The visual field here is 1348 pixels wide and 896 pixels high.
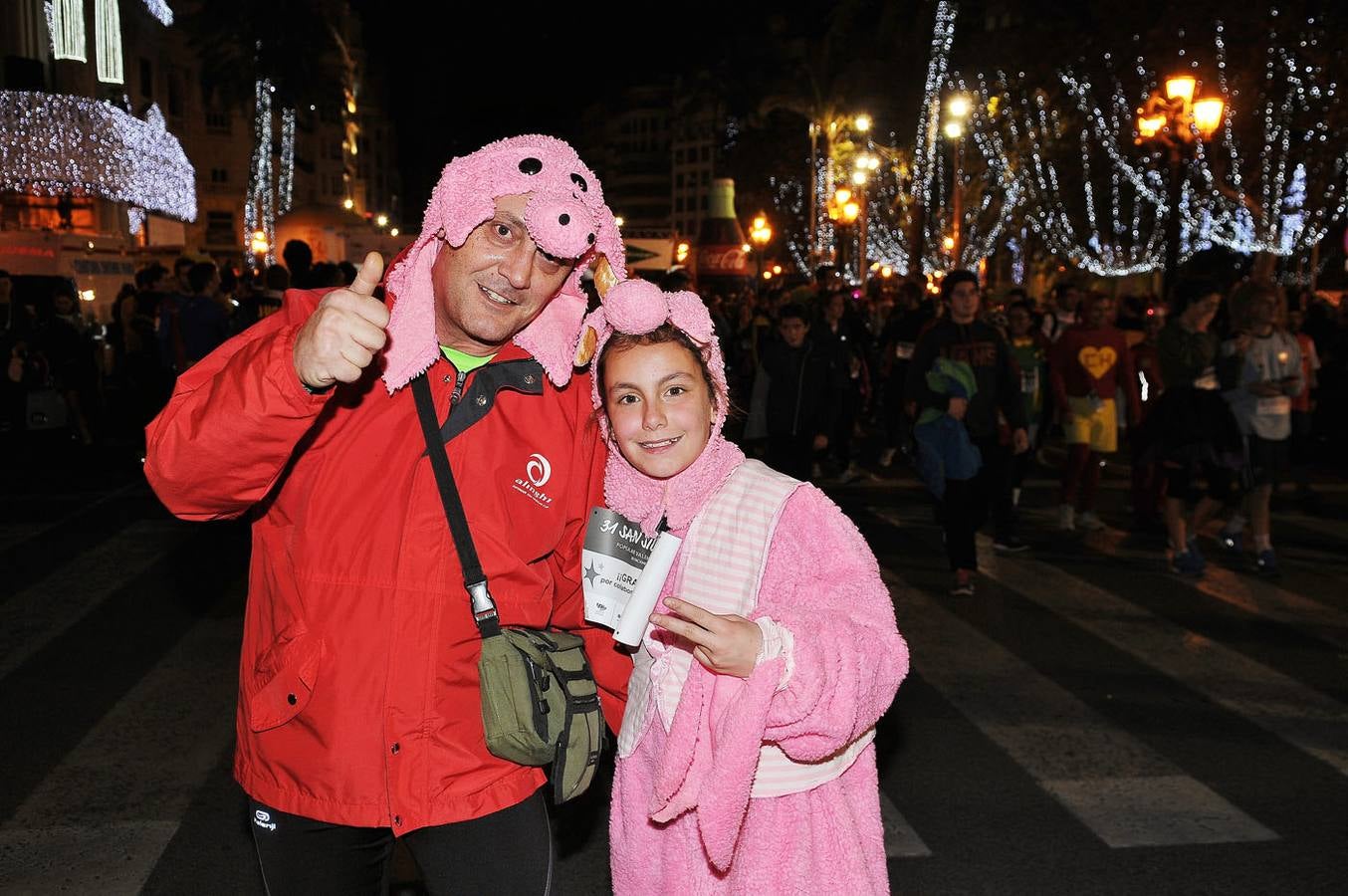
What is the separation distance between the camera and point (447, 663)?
2.37m

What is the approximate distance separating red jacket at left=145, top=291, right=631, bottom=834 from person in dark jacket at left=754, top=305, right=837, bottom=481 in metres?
8.20

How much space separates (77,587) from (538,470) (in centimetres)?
657

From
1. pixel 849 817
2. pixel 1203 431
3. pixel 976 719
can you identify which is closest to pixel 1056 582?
pixel 1203 431

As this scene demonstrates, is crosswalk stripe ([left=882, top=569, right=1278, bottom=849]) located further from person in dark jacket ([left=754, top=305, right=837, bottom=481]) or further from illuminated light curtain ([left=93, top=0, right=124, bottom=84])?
illuminated light curtain ([left=93, top=0, right=124, bottom=84])

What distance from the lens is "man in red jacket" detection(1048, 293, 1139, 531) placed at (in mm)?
9977

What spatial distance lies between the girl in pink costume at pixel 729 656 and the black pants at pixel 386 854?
0.84 ft

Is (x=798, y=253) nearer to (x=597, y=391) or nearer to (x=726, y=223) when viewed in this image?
(x=726, y=223)

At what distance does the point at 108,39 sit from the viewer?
1366 inches

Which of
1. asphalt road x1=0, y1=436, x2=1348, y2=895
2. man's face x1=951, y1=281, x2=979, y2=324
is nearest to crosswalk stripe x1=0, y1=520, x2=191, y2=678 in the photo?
asphalt road x1=0, y1=436, x2=1348, y2=895

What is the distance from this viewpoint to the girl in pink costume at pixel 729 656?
2.23 m

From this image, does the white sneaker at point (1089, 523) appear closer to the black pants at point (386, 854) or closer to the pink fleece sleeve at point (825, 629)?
the pink fleece sleeve at point (825, 629)

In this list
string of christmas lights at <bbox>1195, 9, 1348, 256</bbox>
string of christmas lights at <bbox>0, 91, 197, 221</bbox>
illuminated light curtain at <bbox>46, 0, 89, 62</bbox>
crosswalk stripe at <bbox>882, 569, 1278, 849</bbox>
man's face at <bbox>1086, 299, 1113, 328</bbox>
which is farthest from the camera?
illuminated light curtain at <bbox>46, 0, 89, 62</bbox>

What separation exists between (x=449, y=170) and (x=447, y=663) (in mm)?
989

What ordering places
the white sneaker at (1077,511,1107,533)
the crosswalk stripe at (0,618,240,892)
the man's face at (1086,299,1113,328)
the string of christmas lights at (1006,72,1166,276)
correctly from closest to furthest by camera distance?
the crosswalk stripe at (0,618,240,892) < the man's face at (1086,299,1113,328) < the white sneaker at (1077,511,1107,533) < the string of christmas lights at (1006,72,1166,276)
